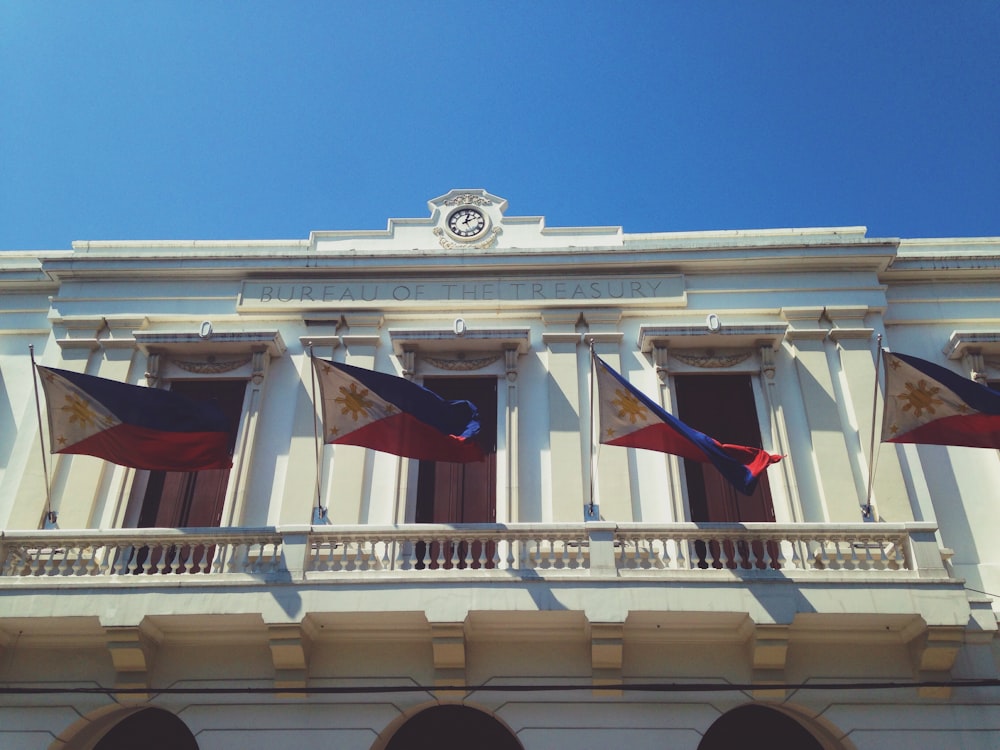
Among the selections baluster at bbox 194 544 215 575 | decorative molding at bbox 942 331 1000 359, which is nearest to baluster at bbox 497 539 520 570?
baluster at bbox 194 544 215 575

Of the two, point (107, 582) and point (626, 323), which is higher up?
→ point (626, 323)

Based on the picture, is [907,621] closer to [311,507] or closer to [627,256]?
[627,256]

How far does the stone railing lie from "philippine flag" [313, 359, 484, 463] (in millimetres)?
1056

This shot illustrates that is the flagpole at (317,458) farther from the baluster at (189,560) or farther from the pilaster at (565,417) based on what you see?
the pilaster at (565,417)

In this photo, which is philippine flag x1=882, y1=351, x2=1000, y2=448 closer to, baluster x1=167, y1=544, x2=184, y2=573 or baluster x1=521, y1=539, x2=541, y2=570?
baluster x1=521, y1=539, x2=541, y2=570

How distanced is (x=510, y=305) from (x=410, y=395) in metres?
3.23

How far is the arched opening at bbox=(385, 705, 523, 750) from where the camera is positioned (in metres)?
10.8

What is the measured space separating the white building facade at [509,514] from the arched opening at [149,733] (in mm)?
41

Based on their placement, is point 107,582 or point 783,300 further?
point 783,300

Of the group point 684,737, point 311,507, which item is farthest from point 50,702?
point 684,737

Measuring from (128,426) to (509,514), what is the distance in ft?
17.6

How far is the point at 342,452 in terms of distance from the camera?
42.0ft

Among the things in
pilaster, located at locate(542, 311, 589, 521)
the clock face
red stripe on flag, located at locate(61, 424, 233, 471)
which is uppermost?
the clock face

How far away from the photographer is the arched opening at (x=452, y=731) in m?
10.8
